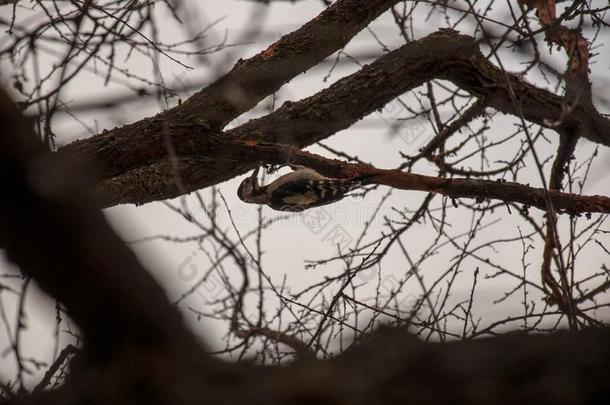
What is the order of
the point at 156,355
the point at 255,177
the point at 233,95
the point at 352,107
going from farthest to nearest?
the point at 255,177 → the point at 352,107 → the point at 233,95 → the point at 156,355

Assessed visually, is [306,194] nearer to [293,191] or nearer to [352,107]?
[293,191]

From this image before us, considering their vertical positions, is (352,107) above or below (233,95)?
above

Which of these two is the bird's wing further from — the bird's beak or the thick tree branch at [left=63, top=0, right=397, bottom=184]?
the thick tree branch at [left=63, top=0, right=397, bottom=184]

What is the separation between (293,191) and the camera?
4.86 metres

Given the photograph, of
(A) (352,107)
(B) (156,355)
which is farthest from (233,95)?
(B) (156,355)

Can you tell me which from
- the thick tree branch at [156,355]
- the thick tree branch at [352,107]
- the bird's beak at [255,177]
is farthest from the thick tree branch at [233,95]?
the thick tree branch at [156,355]

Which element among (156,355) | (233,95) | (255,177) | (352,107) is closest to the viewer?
(156,355)

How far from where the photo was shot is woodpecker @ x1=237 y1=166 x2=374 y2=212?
4586 millimetres

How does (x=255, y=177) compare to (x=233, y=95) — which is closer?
(x=233, y=95)

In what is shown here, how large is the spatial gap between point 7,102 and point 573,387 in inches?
35.3

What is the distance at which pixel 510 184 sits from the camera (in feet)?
12.7

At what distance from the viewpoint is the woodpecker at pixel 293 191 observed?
15.0 feet

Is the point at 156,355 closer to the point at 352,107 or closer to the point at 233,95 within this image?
the point at 233,95

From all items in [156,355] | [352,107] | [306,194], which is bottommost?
[156,355]
